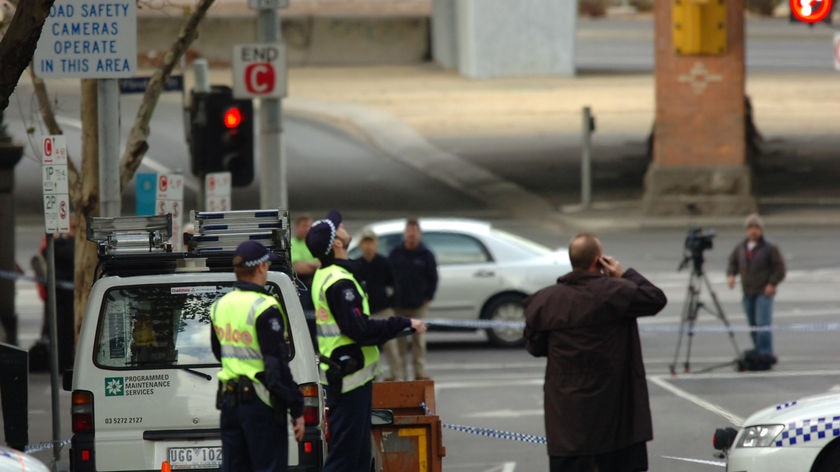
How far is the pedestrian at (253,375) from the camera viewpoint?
8023 millimetres

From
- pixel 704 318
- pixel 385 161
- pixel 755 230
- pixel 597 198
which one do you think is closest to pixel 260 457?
pixel 755 230

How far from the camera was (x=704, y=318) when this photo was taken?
66.1 ft

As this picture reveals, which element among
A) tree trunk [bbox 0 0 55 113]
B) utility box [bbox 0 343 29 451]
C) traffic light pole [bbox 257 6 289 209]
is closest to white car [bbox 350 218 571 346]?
traffic light pole [bbox 257 6 289 209]

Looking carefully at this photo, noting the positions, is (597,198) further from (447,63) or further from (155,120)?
(447,63)

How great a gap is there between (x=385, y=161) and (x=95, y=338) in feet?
91.5

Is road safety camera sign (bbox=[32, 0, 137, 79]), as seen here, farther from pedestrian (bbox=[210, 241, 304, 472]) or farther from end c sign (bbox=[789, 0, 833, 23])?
end c sign (bbox=[789, 0, 833, 23])

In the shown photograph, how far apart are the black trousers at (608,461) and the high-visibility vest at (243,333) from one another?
5.21ft

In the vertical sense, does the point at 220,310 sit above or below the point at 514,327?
above

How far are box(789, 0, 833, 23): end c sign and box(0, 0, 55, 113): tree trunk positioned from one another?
1020 cm

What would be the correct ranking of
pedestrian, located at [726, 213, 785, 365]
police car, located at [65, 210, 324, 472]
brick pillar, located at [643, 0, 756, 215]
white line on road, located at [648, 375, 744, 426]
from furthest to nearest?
brick pillar, located at [643, 0, 756, 215] → pedestrian, located at [726, 213, 785, 365] → white line on road, located at [648, 375, 744, 426] → police car, located at [65, 210, 324, 472]

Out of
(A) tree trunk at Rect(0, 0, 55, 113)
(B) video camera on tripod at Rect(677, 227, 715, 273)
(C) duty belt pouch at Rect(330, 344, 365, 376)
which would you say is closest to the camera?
(A) tree trunk at Rect(0, 0, 55, 113)

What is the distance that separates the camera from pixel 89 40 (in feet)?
35.8

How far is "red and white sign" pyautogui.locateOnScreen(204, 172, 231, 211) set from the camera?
15211mm

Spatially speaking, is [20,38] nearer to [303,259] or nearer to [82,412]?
[82,412]
